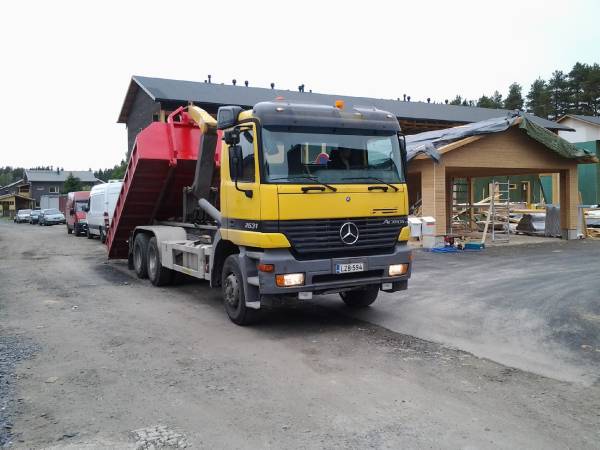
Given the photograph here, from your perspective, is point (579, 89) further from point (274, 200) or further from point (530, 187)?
point (274, 200)

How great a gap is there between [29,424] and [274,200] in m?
3.54

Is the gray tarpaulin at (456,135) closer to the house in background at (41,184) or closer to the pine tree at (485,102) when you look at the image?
the pine tree at (485,102)

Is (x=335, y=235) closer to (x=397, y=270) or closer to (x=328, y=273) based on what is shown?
(x=328, y=273)

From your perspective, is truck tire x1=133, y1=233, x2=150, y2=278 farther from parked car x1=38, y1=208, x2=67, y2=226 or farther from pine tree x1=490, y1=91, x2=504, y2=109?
pine tree x1=490, y1=91, x2=504, y2=109

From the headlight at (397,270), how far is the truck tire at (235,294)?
2.00 m

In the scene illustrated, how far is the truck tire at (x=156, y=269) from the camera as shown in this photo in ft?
35.7

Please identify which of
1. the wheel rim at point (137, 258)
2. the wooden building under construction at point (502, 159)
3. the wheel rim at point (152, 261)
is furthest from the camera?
the wooden building under construction at point (502, 159)

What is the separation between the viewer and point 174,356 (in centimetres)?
609

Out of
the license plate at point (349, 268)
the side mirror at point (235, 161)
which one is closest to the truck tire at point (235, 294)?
the side mirror at point (235, 161)

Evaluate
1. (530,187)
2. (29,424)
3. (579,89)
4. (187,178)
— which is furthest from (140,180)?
(579,89)

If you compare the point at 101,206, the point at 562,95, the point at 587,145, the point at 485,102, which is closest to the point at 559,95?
the point at 562,95

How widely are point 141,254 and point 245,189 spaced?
561 cm

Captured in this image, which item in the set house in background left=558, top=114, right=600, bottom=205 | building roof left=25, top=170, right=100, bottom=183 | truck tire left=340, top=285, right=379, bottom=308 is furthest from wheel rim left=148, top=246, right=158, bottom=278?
building roof left=25, top=170, right=100, bottom=183

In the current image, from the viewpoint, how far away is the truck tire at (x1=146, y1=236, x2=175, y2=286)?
10875 millimetres
